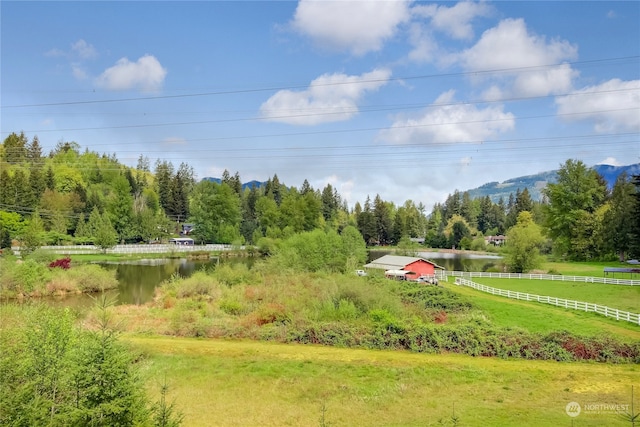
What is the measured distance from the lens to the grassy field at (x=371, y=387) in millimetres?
12555

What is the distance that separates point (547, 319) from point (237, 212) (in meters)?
70.8

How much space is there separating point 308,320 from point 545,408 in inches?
484

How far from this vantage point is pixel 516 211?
10712 centimetres

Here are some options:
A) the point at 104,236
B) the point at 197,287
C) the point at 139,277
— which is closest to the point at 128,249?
the point at 104,236

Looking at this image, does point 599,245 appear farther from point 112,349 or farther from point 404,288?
point 112,349

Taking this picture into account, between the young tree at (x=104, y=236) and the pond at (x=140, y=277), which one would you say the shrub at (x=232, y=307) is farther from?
the young tree at (x=104, y=236)

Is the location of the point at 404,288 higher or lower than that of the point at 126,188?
lower

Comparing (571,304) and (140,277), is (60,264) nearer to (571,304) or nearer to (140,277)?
(140,277)

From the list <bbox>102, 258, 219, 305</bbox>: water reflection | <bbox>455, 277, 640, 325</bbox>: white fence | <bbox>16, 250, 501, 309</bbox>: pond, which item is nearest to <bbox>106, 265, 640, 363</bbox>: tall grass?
<bbox>102, 258, 219, 305</bbox>: water reflection

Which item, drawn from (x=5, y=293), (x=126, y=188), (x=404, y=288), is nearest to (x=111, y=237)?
(x=126, y=188)

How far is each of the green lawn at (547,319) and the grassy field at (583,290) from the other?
371 centimetres

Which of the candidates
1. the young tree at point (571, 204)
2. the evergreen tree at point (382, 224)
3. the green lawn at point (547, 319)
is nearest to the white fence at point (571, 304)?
the green lawn at point (547, 319)

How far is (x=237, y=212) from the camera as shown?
87625 millimetres

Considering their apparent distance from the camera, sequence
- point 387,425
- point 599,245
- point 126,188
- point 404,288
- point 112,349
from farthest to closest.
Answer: point 126,188 → point 599,245 → point 404,288 → point 387,425 → point 112,349
